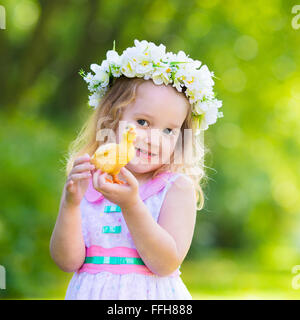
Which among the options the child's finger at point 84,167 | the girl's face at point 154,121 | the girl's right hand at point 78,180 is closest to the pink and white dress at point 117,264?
the girl's face at point 154,121

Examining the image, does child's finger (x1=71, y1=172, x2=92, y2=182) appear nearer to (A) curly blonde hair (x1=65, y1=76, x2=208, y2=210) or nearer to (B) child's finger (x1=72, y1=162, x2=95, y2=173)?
(B) child's finger (x1=72, y1=162, x2=95, y2=173)

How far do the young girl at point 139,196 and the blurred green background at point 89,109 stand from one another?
428 centimetres

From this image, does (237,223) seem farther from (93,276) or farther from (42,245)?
(93,276)

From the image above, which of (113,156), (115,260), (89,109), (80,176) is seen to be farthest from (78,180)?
(89,109)

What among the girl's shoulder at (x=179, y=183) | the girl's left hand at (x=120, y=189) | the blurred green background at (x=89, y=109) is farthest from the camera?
the blurred green background at (x=89, y=109)

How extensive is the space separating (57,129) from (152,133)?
6.09 meters

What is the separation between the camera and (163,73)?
238 cm

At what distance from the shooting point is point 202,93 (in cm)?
247

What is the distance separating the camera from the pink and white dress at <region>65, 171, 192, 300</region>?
2207 millimetres

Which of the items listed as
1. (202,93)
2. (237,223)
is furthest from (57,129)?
(237,223)

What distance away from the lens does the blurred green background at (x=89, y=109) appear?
6809 mm

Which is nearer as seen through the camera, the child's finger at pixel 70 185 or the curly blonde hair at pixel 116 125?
the child's finger at pixel 70 185

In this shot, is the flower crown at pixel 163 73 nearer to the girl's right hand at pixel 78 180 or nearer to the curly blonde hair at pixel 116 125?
the curly blonde hair at pixel 116 125

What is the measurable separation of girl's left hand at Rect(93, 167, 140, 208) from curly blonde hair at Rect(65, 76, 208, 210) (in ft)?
1.37
